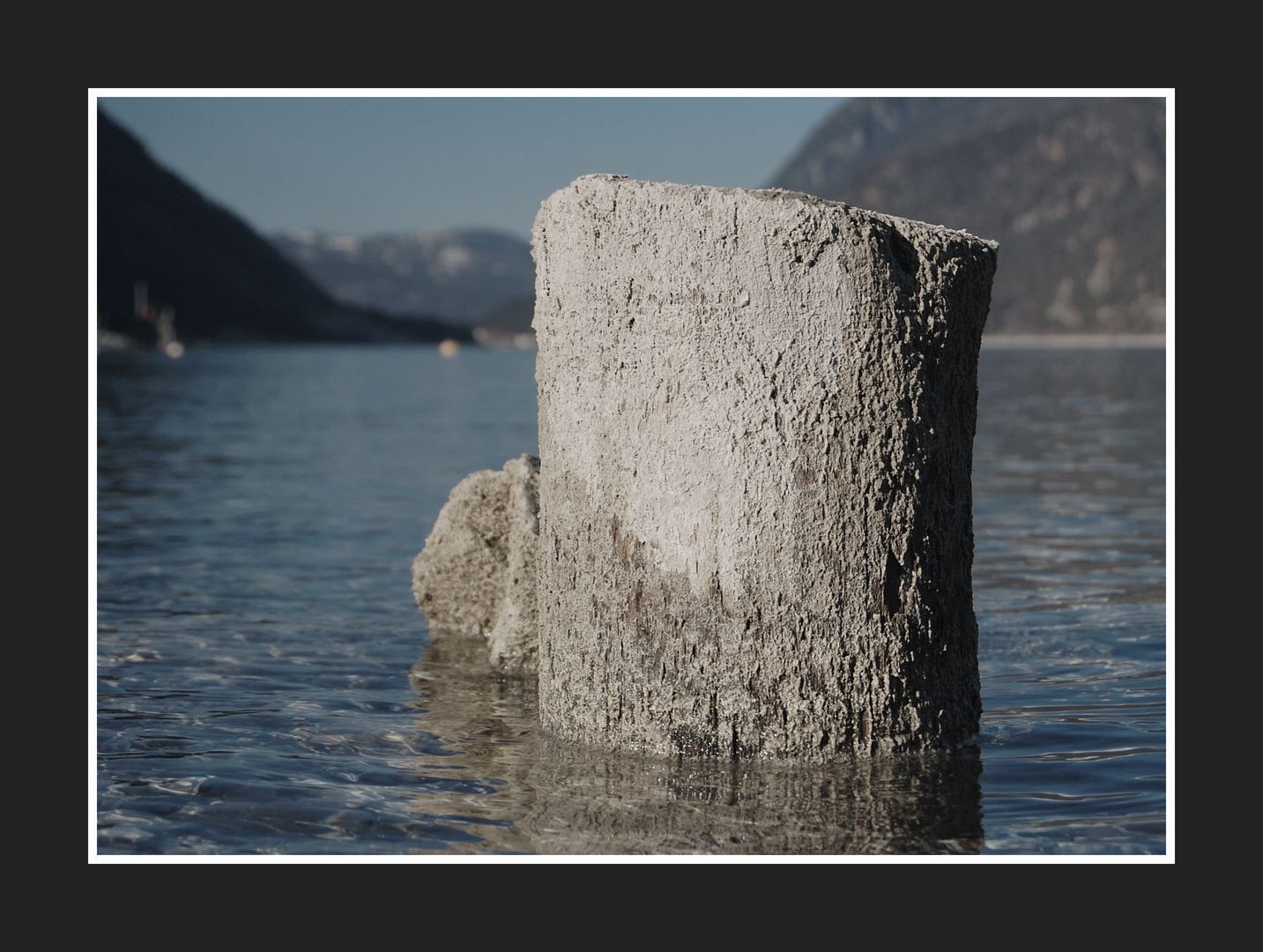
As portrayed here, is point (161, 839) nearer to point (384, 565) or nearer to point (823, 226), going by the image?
point (823, 226)

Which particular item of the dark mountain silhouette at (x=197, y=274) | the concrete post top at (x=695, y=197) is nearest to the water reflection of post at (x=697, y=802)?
the concrete post top at (x=695, y=197)

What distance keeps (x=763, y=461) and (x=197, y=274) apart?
13618 centimetres

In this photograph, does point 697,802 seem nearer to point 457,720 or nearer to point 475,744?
point 475,744

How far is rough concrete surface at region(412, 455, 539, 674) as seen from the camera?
682cm

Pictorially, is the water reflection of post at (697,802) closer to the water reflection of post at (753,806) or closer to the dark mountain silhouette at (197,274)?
the water reflection of post at (753,806)

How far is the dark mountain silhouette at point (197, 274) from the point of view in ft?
379

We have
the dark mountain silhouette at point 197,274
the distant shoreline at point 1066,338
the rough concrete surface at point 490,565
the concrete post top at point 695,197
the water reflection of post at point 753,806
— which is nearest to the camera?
the water reflection of post at point 753,806

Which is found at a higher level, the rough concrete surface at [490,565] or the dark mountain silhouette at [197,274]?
the dark mountain silhouette at [197,274]

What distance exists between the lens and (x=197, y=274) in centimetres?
13262

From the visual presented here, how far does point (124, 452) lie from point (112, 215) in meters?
118

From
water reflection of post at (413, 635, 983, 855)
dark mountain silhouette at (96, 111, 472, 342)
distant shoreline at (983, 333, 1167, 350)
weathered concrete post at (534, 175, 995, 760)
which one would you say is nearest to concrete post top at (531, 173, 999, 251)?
weathered concrete post at (534, 175, 995, 760)

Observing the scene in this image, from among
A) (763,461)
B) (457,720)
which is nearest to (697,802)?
(763,461)

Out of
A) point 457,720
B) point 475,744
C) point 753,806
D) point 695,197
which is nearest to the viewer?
point 753,806

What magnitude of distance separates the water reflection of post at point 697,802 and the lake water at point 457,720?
0.01 meters
